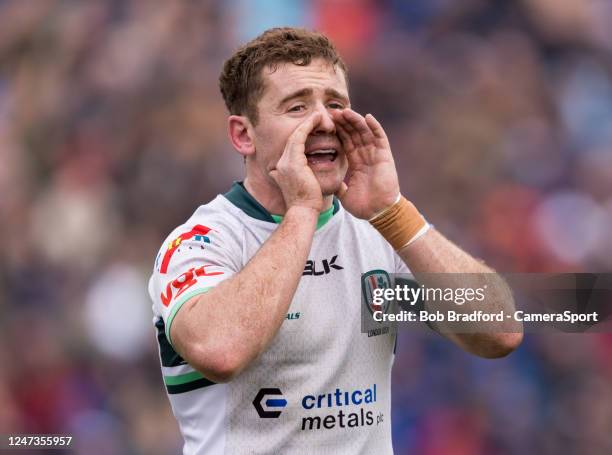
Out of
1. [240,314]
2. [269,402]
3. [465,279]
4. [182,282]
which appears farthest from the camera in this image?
[465,279]

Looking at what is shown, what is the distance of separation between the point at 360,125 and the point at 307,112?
0.19 meters

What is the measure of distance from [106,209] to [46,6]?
173cm

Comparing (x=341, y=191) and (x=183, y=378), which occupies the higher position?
(x=341, y=191)

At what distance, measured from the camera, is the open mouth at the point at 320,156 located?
313 centimetres

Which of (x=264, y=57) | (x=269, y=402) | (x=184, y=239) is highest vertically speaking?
(x=264, y=57)

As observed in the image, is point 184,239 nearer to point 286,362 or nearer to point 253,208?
point 253,208

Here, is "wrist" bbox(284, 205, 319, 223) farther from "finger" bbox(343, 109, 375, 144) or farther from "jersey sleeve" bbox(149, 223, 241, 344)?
"finger" bbox(343, 109, 375, 144)

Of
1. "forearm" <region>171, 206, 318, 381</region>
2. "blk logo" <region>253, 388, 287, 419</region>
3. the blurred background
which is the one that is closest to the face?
"forearm" <region>171, 206, 318, 381</region>

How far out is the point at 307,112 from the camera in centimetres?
314

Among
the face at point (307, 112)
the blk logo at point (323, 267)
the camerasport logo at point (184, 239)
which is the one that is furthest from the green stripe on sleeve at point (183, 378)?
the face at point (307, 112)

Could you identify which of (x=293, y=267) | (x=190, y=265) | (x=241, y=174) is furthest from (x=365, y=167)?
(x=241, y=174)

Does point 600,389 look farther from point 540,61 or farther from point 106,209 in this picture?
point 106,209

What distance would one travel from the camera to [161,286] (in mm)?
2902

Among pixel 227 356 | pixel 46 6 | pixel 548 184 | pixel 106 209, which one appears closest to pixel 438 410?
pixel 548 184
